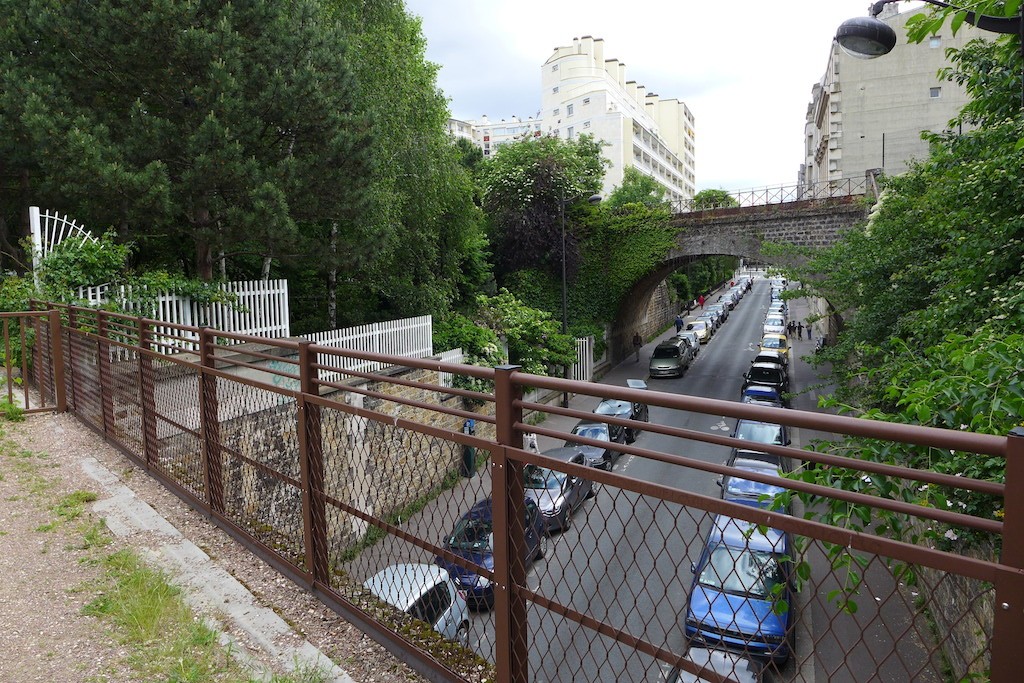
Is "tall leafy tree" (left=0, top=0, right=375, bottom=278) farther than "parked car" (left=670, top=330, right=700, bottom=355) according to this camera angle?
No

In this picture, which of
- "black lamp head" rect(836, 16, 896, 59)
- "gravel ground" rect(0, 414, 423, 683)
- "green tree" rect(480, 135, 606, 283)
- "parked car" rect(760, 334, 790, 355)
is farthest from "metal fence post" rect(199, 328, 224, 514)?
"parked car" rect(760, 334, 790, 355)

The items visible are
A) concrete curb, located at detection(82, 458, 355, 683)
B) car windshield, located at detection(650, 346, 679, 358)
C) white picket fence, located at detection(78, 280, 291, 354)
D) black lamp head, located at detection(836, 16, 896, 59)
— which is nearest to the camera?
concrete curb, located at detection(82, 458, 355, 683)

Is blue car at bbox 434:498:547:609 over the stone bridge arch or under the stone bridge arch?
under

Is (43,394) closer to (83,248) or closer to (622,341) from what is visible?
(83,248)

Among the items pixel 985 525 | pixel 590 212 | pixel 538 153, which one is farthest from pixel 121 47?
pixel 590 212

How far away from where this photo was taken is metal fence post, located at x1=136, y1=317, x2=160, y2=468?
5969 millimetres

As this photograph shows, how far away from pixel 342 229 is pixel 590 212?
12.7 m

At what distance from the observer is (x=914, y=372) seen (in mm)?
6094

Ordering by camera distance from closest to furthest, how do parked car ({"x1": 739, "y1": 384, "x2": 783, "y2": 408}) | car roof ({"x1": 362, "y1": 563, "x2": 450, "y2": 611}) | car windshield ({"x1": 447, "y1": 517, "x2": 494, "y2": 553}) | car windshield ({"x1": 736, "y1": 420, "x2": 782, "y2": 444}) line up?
car windshield ({"x1": 447, "y1": 517, "x2": 494, "y2": 553}) < car roof ({"x1": 362, "y1": 563, "x2": 450, "y2": 611}) < car windshield ({"x1": 736, "y1": 420, "x2": 782, "y2": 444}) < parked car ({"x1": 739, "y1": 384, "x2": 783, "y2": 408})

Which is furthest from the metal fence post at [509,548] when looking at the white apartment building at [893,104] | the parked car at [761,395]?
the white apartment building at [893,104]

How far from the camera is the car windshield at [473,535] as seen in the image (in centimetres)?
327

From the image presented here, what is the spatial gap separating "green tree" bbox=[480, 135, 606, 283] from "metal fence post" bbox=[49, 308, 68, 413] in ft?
60.1

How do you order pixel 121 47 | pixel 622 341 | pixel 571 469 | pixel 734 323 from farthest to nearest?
pixel 734 323, pixel 622 341, pixel 121 47, pixel 571 469

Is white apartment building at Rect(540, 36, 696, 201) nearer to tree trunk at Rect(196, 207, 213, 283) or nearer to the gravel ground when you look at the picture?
tree trunk at Rect(196, 207, 213, 283)
